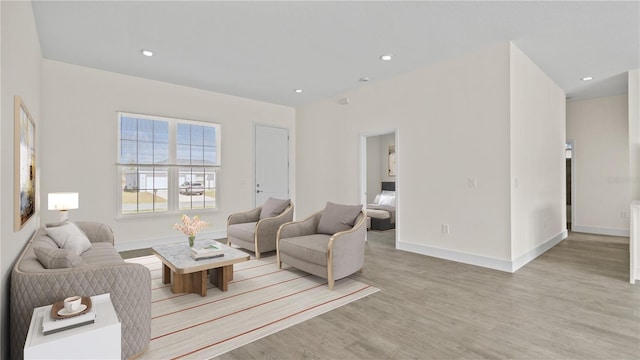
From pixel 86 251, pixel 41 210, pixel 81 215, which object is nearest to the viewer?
pixel 86 251

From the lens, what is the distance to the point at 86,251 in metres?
3.20

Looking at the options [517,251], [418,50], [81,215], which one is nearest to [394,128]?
[418,50]

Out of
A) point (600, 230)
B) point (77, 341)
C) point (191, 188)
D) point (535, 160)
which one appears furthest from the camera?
point (600, 230)

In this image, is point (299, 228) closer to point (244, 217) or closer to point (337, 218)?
point (337, 218)

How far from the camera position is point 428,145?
4.82 m

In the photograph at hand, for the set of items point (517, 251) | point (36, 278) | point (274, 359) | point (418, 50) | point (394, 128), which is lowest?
point (274, 359)

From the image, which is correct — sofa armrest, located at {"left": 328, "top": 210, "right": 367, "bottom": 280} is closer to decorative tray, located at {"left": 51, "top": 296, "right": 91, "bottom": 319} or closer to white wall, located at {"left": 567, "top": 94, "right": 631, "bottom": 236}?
decorative tray, located at {"left": 51, "top": 296, "right": 91, "bottom": 319}

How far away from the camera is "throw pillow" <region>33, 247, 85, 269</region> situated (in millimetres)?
1984

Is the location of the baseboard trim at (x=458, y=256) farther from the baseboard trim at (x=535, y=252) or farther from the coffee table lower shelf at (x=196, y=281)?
the coffee table lower shelf at (x=196, y=281)

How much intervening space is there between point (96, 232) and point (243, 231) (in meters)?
1.90

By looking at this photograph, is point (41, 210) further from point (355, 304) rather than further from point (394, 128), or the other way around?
point (394, 128)

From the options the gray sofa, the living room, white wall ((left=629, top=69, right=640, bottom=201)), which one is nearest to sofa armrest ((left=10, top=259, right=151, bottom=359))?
the gray sofa

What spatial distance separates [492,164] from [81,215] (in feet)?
20.1

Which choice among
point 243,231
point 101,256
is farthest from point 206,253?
point 243,231
